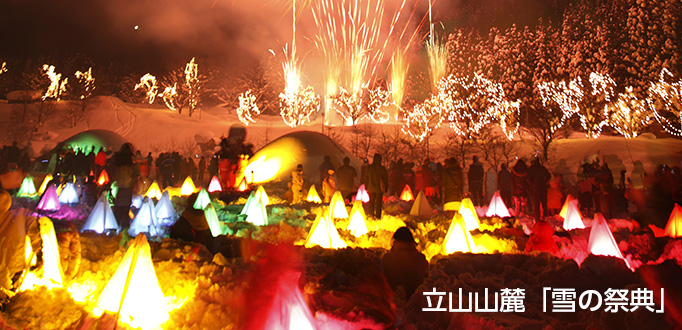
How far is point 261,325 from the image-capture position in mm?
3586

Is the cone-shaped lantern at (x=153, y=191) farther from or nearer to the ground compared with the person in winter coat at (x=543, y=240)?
farther from the ground

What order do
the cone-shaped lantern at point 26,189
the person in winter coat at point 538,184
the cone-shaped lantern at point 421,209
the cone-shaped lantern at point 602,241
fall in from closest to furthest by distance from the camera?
the cone-shaped lantern at point 602,241 < the person in winter coat at point 538,184 < the cone-shaped lantern at point 421,209 < the cone-shaped lantern at point 26,189

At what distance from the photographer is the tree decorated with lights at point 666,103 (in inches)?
1248

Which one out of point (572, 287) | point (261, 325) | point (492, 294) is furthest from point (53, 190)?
point (572, 287)

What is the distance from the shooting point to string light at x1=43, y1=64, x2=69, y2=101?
5019cm

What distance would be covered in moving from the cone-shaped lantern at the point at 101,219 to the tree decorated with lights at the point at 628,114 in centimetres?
3873

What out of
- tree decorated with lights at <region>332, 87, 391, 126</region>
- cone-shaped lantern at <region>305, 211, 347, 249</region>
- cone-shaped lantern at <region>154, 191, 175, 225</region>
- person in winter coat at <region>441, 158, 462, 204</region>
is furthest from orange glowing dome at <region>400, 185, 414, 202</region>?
tree decorated with lights at <region>332, 87, 391, 126</region>

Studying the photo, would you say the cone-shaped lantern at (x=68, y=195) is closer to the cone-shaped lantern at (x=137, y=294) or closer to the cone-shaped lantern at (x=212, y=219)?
the cone-shaped lantern at (x=212, y=219)

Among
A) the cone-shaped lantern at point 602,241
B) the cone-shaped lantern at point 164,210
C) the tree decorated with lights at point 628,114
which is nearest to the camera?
the cone-shaped lantern at point 602,241

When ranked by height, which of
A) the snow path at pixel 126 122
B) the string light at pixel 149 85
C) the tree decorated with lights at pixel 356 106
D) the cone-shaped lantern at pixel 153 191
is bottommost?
the cone-shaped lantern at pixel 153 191

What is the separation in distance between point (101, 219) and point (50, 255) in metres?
4.01

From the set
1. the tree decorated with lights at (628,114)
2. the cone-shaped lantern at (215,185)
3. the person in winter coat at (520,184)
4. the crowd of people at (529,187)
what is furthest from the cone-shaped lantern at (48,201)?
the tree decorated with lights at (628,114)

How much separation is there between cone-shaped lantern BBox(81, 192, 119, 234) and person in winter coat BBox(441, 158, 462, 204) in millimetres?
7268

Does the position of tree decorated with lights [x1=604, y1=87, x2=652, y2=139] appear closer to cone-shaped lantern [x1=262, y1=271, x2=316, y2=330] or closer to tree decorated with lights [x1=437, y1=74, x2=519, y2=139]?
tree decorated with lights [x1=437, y1=74, x2=519, y2=139]
